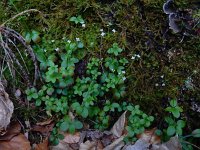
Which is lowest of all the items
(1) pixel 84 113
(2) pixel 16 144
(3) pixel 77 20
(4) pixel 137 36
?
(2) pixel 16 144

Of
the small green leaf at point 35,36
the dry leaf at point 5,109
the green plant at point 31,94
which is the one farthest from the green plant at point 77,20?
the dry leaf at point 5,109

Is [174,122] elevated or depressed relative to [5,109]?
depressed

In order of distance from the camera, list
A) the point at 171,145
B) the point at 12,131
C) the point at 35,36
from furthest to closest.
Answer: the point at 35,36, the point at 12,131, the point at 171,145

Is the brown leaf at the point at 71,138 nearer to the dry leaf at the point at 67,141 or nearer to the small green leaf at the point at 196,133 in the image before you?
the dry leaf at the point at 67,141

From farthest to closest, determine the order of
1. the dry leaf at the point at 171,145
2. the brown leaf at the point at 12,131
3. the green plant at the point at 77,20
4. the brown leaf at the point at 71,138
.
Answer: the green plant at the point at 77,20 < the brown leaf at the point at 71,138 < the brown leaf at the point at 12,131 < the dry leaf at the point at 171,145

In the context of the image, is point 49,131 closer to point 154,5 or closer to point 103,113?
point 103,113

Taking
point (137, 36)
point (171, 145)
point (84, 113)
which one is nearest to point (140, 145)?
point (171, 145)

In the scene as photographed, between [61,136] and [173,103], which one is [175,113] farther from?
[61,136]
